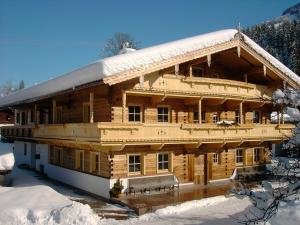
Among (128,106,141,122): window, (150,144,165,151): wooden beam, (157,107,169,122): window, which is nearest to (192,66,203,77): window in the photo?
(157,107,169,122): window

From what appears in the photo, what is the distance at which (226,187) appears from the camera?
24.0 m

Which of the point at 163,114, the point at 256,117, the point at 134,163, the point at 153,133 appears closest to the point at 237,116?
the point at 256,117

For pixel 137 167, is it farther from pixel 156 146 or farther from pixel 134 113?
pixel 134 113

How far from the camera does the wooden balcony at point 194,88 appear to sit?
72.5 feet

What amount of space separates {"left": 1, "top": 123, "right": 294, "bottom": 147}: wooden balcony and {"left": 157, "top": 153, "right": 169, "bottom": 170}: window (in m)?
1.81

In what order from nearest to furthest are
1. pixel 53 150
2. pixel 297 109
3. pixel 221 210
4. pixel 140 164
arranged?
pixel 297 109 < pixel 221 210 < pixel 140 164 < pixel 53 150

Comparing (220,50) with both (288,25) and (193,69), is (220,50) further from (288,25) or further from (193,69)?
(288,25)

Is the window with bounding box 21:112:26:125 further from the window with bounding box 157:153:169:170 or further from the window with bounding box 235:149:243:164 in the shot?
the window with bounding box 235:149:243:164

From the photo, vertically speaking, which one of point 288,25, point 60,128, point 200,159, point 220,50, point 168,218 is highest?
point 288,25

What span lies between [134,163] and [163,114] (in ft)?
13.2

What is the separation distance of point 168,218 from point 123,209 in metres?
2.64

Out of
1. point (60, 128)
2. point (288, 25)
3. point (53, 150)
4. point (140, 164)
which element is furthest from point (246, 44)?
point (288, 25)

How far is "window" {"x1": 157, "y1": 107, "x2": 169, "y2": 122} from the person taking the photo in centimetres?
2417

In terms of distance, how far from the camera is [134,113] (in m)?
23.0
